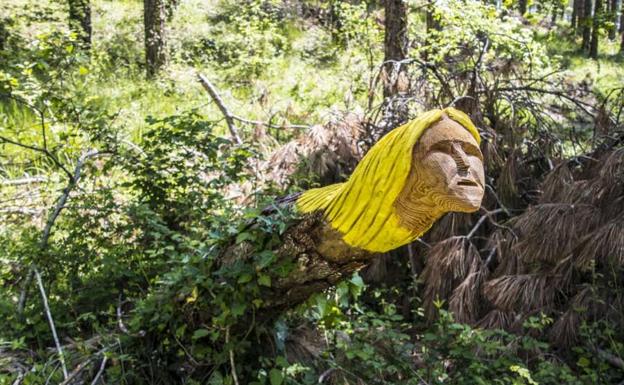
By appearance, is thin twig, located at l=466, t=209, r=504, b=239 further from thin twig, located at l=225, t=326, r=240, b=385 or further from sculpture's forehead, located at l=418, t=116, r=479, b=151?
sculpture's forehead, located at l=418, t=116, r=479, b=151

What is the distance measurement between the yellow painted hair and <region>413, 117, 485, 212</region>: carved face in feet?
0.11

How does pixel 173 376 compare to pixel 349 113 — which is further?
pixel 349 113

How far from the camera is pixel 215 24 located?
1165 centimetres

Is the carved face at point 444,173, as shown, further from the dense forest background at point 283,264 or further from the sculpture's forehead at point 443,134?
the dense forest background at point 283,264

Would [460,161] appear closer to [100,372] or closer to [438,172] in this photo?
[438,172]

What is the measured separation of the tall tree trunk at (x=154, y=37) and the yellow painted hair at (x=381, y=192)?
7.67m

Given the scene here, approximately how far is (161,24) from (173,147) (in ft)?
18.7

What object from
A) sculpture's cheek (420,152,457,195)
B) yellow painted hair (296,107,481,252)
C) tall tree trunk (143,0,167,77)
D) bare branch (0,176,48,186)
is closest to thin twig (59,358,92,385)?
yellow painted hair (296,107,481,252)

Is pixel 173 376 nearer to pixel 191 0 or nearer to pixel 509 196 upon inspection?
pixel 509 196

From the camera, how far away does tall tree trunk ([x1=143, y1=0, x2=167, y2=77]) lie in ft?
29.7

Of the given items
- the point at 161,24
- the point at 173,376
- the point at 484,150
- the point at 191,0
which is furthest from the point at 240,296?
the point at 191,0

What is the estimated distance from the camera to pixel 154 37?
907 centimetres

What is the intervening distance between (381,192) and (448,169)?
0.21 meters

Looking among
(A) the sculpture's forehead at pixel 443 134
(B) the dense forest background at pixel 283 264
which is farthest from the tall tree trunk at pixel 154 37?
(A) the sculpture's forehead at pixel 443 134
